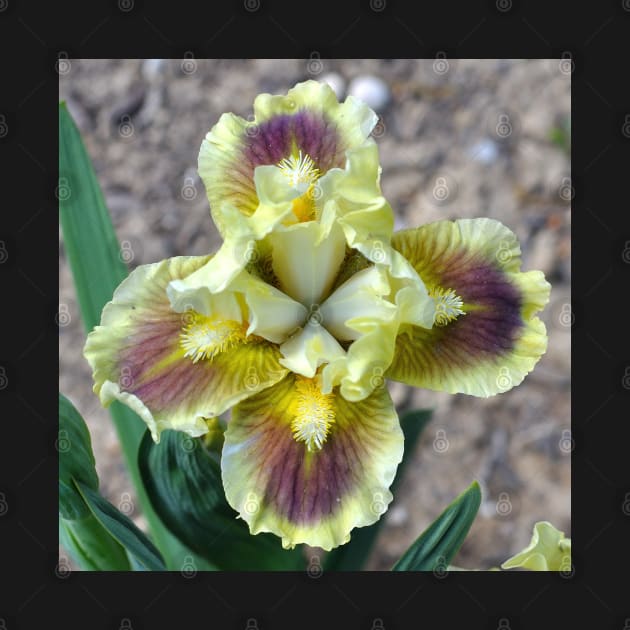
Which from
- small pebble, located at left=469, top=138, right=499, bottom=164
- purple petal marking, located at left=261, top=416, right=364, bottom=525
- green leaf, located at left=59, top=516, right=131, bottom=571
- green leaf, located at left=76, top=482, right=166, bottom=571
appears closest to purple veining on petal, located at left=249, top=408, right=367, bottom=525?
purple petal marking, located at left=261, top=416, right=364, bottom=525

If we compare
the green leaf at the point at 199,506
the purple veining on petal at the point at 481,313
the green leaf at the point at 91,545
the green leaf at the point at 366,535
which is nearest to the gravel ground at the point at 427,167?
the green leaf at the point at 366,535

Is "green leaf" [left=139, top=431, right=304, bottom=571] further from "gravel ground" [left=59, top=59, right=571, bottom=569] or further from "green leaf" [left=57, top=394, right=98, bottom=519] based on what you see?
"gravel ground" [left=59, top=59, right=571, bottom=569]

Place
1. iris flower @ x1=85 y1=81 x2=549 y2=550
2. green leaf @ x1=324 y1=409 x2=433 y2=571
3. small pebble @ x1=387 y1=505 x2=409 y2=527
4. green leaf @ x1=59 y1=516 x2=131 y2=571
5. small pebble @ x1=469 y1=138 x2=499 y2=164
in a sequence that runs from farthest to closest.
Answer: small pebble @ x1=469 y1=138 x2=499 y2=164 < small pebble @ x1=387 y1=505 x2=409 y2=527 < green leaf @ x1=324 y1=409 x2=433 y2=571 < green leaf @ x1=59 y1=516 x2=131 y2=571 < iris flower @ x1=85 y1=81 x2=549 y2=550

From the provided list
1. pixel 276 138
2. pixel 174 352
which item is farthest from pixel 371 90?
pixel 174 352

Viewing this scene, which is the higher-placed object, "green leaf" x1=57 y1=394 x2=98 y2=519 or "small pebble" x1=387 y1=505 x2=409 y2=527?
"green leaf" x1=57 y1=394 x2=98 y2=519

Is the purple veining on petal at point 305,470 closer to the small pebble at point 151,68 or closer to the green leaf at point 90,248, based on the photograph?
the green leaf at point 90,248

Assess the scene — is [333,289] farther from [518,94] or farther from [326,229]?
[518,94]
